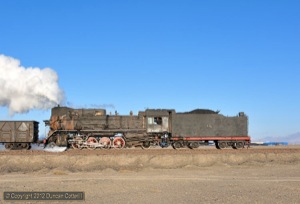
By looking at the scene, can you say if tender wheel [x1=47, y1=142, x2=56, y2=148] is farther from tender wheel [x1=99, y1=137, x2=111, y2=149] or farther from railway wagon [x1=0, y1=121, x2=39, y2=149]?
tender wheel [x1=99, y1=137, x2=111, y2=149]

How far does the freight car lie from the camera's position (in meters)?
30.0

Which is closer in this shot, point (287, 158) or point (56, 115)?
point (287, 158)

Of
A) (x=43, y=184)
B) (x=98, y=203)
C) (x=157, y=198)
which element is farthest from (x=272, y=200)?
(x=43, y=184)

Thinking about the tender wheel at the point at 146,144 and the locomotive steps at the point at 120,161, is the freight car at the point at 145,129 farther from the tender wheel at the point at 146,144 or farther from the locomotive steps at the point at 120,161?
the locomotive steps at the point at 120,161

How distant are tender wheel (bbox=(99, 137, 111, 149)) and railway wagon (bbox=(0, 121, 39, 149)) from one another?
5850 millimetres

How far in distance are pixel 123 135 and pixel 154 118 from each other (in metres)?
3.08

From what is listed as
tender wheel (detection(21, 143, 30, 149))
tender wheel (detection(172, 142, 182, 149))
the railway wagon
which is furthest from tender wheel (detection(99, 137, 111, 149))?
tender wheel (detection(21, 143, 30, 149))

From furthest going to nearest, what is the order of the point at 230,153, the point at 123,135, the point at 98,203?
the point at 123,135 < the point at 230,153 < the point at 98,203

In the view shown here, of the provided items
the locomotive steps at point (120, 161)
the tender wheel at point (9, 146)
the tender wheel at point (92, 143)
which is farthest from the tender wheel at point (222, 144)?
the tender wheel at point (9, 146)

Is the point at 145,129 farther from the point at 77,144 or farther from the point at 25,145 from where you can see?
the point at 25,145

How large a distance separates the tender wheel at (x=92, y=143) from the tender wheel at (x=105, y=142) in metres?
0.43

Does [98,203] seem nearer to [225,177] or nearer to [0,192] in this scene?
[0,192]

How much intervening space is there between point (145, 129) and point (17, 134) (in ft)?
34.6

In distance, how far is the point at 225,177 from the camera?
1761cm
